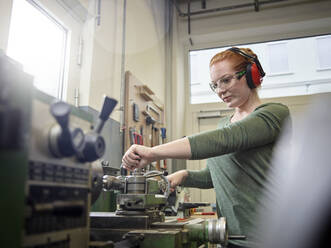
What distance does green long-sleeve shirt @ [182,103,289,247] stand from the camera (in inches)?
39.1

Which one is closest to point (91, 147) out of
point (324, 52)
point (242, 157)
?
point (242, 157)

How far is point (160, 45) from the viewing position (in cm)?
319

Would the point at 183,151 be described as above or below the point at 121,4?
below

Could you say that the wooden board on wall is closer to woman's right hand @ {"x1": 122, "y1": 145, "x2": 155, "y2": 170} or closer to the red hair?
the red hair

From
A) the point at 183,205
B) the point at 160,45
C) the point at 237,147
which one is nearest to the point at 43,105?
the point at 237,147

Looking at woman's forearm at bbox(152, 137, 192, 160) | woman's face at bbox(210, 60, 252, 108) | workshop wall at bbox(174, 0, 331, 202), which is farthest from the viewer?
workshop wall at bbox(174, 0, 331, 202)

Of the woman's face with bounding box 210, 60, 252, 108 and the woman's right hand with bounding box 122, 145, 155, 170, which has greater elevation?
the woman's face with bounding box 210, 60, 252, 108

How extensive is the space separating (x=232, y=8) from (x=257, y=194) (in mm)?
2782

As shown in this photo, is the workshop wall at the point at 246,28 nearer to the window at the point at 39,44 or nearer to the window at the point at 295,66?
the window at the point at 295,66

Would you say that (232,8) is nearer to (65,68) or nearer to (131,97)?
(131,97)

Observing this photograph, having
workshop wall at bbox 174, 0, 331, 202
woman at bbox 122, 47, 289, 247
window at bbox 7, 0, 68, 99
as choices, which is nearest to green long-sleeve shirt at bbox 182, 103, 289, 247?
woman at bbox 122, 47, 289, 247

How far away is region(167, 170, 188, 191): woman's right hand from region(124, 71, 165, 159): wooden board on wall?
650mm

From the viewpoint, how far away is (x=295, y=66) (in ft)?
11.2

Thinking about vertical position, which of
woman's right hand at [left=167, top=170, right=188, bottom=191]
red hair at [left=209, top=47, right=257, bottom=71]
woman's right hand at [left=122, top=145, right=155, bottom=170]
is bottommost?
woman's right hand at [left=167, top=170, right=188, bottom=191]
